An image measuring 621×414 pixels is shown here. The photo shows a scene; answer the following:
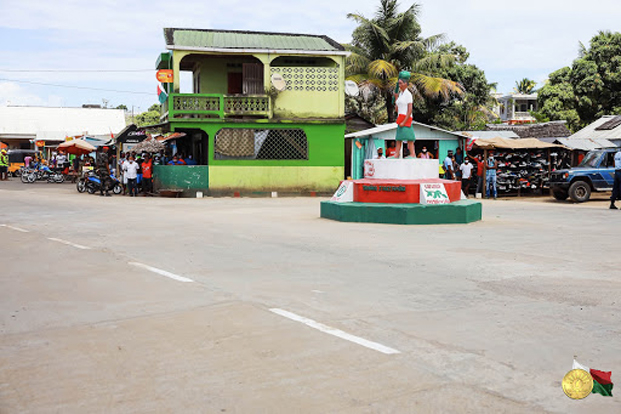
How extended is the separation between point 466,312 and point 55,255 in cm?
643

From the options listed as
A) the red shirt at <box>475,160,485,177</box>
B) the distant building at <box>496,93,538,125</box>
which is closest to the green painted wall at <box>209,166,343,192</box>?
the red shirt at <box>475,160,485,177</box>

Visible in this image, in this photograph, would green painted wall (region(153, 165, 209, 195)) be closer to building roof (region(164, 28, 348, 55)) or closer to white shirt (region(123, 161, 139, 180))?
white shirt (region(123, 161, 139, 180))

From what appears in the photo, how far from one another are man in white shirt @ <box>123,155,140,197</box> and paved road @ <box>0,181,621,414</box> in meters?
14.9

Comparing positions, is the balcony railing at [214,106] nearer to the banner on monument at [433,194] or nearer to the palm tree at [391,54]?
the palm tree at [391,54]

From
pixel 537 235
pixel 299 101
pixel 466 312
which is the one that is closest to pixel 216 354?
pixel 466 312

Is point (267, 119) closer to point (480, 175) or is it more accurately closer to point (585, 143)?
point (480, 175)

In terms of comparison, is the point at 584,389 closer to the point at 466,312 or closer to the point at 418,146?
the point at 466,312

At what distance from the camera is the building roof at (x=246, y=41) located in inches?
1110

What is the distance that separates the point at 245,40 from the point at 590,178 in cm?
1529

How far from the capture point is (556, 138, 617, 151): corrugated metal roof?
31375mm

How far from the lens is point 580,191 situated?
971 inches

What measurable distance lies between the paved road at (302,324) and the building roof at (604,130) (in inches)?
976

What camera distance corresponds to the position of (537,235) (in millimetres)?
13289

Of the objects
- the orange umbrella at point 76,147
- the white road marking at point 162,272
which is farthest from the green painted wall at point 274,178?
the white road marking at point 162,272
